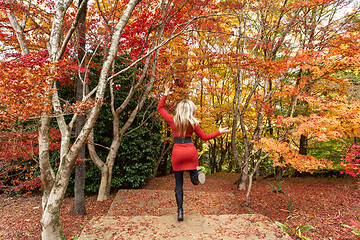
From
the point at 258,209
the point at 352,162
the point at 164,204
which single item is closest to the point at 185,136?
the point at 164,204

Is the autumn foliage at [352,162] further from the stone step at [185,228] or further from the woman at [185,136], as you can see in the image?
the woman at [185,136]

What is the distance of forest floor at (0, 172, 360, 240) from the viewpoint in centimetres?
416

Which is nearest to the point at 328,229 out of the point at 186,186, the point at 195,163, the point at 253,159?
the point at 195,163

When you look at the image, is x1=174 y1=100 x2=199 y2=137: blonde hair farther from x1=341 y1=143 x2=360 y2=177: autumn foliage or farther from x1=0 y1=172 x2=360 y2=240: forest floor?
x1=341 y1=143 x2=360 y2=177: autumn foliage

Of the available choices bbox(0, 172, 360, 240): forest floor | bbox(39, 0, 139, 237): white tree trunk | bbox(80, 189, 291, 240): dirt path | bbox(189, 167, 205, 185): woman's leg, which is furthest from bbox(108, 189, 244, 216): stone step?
bbox(189, 167, 205, 185): woman's leg

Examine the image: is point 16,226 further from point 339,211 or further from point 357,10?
point 357,10

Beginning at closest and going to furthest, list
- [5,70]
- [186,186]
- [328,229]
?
[5,70] → [328,229] → [186,186]

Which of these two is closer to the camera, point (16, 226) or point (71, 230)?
point (71, 230)

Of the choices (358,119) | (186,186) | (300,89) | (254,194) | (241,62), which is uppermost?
(241,62)

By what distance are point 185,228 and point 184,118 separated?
176 cm

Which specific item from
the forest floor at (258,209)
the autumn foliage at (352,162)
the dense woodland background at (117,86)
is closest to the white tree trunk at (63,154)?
the dense woodland background at (117,86)

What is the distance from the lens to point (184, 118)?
2846mm

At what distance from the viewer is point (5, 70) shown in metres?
2.37

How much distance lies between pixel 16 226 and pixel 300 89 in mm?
8755
